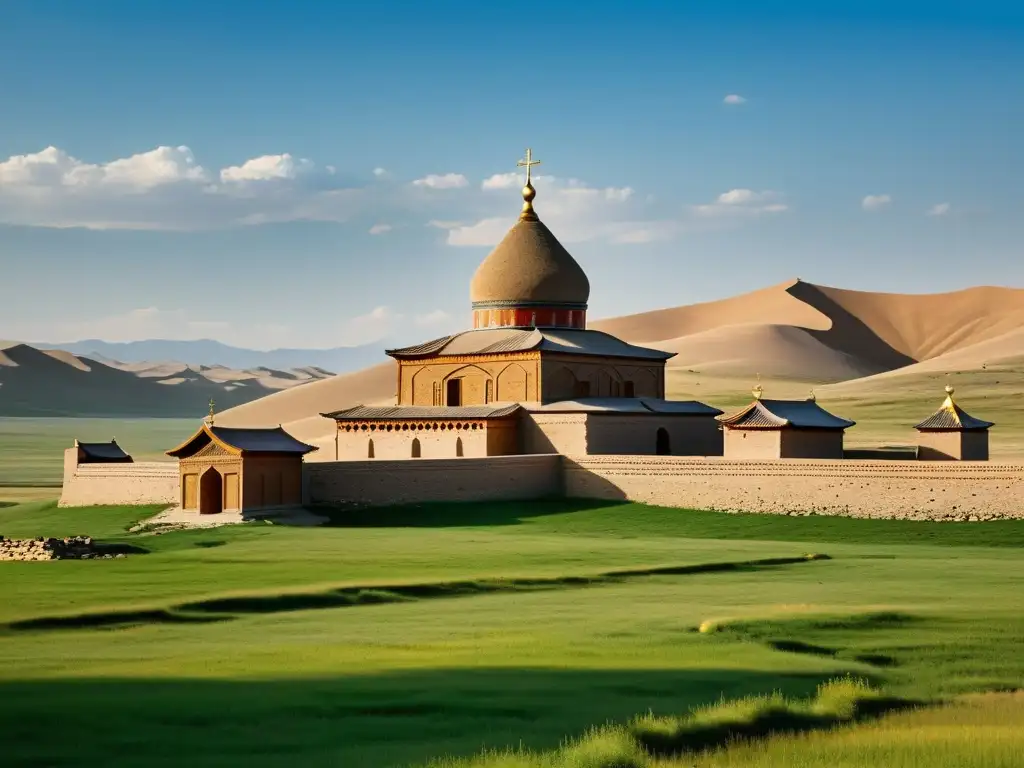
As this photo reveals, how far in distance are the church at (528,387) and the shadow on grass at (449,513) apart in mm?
4357

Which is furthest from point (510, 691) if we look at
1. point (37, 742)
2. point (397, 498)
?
point (397, 498)

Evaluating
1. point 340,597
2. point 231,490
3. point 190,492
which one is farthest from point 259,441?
point 340,597

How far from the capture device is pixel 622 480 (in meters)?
43.9

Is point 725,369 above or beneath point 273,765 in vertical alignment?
above

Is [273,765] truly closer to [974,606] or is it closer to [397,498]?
[974,606]

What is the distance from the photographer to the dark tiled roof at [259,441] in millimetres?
41000

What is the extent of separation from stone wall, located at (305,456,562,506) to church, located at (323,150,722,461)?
3.59 metres

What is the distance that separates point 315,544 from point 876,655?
17724 millimetres

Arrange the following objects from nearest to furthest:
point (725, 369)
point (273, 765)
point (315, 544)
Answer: point (273, 765)
point (315, 544)
point (725, 369)

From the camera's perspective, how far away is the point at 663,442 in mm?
50812

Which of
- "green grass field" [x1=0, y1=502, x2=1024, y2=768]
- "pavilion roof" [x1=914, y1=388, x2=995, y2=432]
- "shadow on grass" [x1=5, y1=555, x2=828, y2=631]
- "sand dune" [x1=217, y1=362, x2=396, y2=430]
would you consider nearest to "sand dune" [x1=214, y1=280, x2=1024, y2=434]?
"sand dune" [x1=217, y1=362, x2=396, y2=430]

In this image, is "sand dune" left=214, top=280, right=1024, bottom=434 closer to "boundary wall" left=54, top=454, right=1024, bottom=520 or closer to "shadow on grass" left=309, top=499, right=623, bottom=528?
"boundary wall" left=54, top=454, right=1024, bottom=520

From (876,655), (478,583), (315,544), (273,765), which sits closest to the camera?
(273,765)

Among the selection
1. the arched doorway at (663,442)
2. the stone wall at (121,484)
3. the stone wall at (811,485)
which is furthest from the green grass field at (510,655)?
the arched doorway at (663,442)
